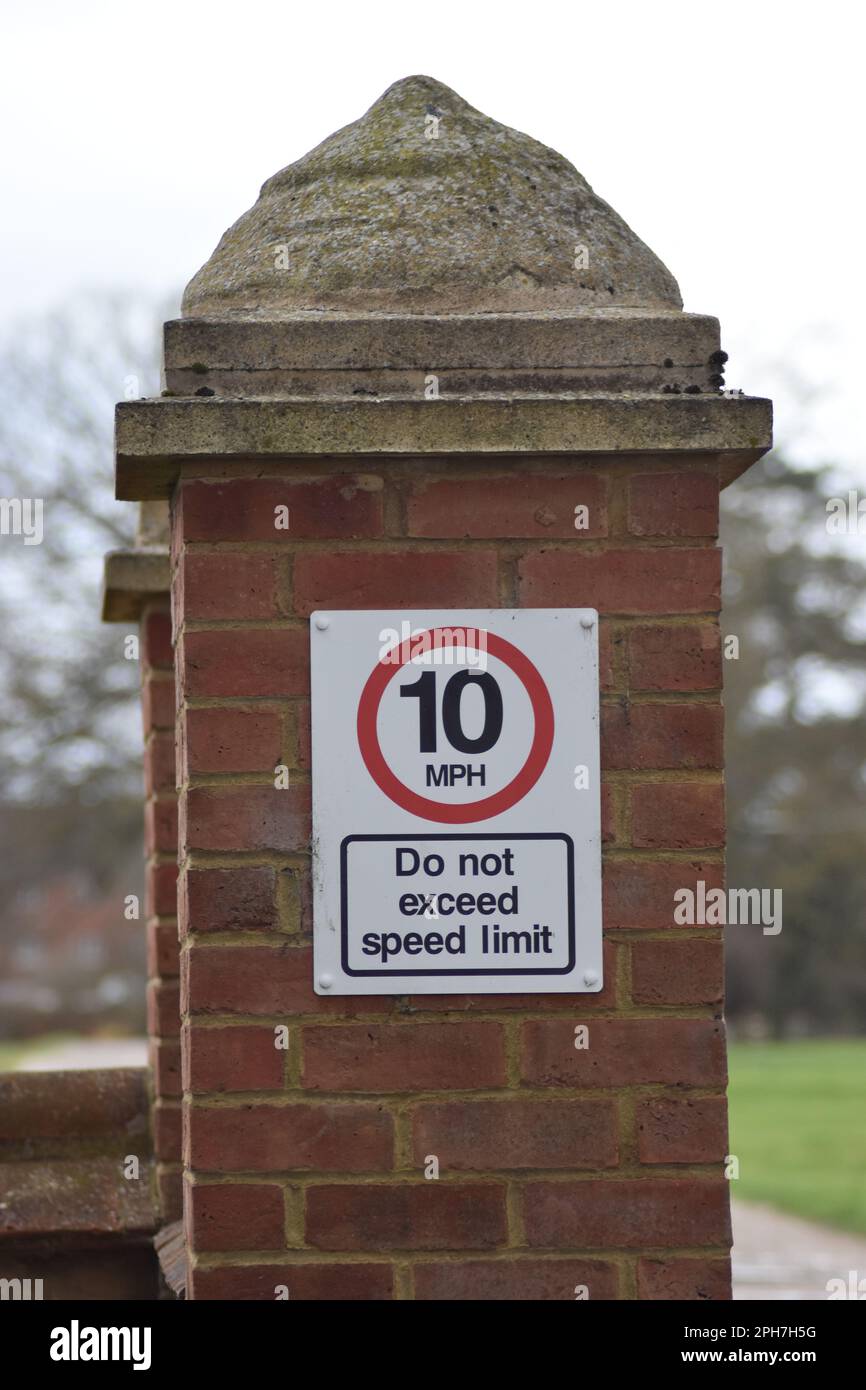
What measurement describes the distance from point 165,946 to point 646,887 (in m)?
1.41

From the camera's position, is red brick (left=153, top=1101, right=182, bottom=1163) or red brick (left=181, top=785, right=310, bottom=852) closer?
red brick (left=181, top=785, right=310, bottom=852)

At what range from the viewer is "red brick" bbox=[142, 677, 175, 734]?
3.67 meters

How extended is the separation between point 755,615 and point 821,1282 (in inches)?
850

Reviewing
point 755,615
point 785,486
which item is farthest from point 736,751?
point 785,486

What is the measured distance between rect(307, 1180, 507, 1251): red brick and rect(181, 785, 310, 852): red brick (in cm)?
50

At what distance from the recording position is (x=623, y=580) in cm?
261

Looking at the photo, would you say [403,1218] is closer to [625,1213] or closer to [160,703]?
[625,1213]

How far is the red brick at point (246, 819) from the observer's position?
8.33ft

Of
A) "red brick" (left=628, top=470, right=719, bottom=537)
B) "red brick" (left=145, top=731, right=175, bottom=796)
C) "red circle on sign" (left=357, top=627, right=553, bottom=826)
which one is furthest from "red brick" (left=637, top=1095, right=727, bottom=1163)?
"red brick" (left=145, top=731, right=175, bottom=796)

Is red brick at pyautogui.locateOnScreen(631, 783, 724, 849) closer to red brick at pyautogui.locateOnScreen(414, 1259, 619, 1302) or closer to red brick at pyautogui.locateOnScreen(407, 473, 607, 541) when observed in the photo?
red brick at pyautogui.locateOnScreen(407, 473, 607, 541)

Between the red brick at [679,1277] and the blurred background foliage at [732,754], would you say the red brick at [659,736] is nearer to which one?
the red brick at [679,1277]

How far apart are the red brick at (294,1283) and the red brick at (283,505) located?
3.42ft

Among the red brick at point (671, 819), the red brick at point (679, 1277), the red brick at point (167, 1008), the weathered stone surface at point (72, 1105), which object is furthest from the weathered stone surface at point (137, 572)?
the red brick at point (679, 1277)
